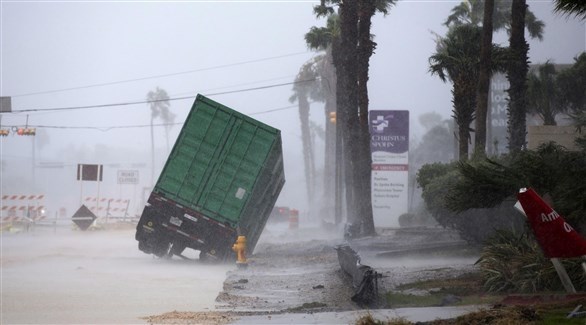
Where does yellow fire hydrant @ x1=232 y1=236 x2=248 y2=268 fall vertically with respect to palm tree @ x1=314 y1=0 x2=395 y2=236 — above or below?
→ below

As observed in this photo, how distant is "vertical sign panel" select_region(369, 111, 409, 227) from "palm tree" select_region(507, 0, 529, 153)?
1029cm

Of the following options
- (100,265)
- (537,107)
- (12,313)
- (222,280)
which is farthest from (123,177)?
(12,313)

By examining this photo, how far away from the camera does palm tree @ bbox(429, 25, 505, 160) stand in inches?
1080

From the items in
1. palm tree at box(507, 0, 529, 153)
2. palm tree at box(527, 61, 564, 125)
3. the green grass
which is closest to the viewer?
the green grass

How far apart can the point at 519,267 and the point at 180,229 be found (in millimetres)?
11984

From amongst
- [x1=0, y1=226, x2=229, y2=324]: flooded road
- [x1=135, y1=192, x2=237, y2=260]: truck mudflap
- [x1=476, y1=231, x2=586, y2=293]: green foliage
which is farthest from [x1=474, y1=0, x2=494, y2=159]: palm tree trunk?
[x1=476, y1=231, x2=586, y2=293]: green foliage

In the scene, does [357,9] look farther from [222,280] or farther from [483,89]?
[222,280]

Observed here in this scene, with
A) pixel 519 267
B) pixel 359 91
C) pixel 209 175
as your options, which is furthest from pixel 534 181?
pixel 359 91

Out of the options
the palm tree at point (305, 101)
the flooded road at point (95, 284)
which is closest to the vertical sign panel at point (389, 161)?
the flooded road at point (95, 284)

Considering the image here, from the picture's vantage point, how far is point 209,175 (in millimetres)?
24406

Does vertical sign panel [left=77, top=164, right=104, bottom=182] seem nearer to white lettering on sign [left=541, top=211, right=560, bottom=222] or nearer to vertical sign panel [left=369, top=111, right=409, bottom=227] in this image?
vertical sign panel [left=369, top=111, right=409, bottom=227]

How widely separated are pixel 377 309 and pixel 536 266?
2.93 m

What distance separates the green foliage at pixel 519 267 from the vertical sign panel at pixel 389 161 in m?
21.1

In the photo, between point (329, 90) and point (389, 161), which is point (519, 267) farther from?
point (329, 90)
